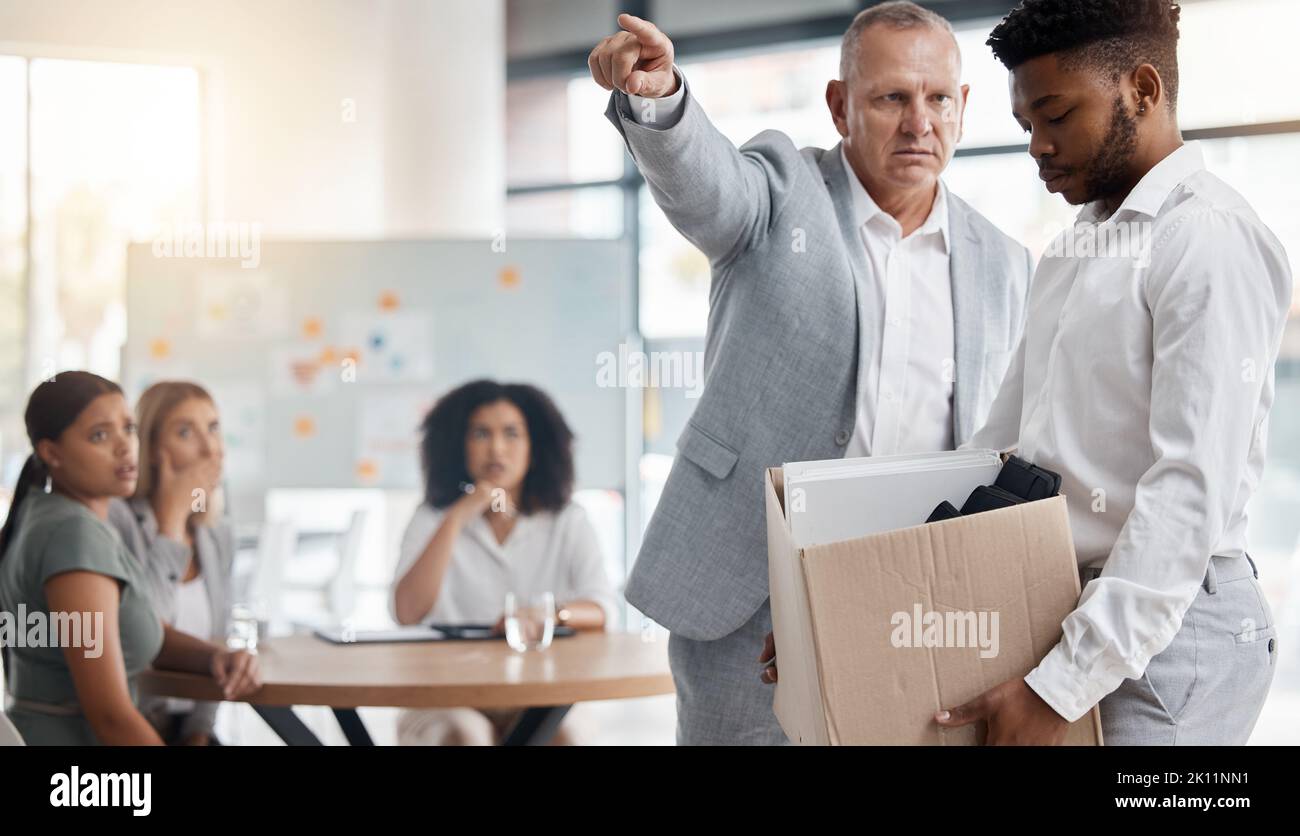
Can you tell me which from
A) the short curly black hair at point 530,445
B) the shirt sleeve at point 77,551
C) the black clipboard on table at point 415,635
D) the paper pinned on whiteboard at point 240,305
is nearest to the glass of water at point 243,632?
the black clipboard on table at point 415,635

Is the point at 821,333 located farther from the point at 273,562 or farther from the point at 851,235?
the point at 273,562

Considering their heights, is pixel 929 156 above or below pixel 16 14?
below

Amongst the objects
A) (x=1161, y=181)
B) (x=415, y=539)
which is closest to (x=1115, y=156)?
(x=1161, y=181)

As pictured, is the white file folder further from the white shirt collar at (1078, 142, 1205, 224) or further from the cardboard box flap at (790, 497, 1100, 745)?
the white shirt collar at (1078, 142, 1205, 224)

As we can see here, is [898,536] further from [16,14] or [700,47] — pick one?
[700,47]

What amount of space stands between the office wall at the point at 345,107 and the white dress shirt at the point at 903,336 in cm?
233

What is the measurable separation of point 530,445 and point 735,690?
1519 mm

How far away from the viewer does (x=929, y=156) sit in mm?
1582

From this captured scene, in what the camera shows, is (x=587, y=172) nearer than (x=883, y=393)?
No

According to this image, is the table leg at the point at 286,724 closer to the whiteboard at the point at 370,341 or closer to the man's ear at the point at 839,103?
the man's ear at the point at 839,103

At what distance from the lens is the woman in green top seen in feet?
6.42

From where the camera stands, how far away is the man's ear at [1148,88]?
1077 mm
